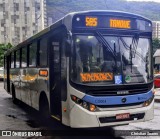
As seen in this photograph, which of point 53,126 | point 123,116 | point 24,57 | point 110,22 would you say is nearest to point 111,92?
point 123,116

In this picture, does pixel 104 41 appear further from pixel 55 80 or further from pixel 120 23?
pixel 55 80

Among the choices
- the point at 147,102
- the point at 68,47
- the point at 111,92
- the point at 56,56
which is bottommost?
the point at 147,102

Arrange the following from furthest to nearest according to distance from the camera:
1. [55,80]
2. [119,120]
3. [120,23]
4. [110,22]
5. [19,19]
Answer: [19,19] < [55,80] < [120,23] < [110,22] < [119,120]

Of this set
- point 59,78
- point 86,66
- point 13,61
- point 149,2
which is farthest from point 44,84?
point 149,2

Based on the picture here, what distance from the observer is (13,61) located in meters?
15.6

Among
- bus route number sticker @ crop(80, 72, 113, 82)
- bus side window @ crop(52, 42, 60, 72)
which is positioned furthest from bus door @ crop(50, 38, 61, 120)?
bus route number sticker @ crop(80, 72, 113, 82)

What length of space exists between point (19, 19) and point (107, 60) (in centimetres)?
9995

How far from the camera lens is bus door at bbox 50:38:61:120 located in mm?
8305

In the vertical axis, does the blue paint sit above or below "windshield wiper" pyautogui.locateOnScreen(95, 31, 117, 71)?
below

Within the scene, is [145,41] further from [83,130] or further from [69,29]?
[83,130]

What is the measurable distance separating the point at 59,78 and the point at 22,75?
16.8 ft

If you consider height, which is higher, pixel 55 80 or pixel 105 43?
pixel 105 43

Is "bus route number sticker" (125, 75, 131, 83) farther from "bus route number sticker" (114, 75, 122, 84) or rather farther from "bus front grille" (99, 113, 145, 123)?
"bus front grille" (99, 113, 145, 123)

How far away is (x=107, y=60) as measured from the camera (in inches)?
291
